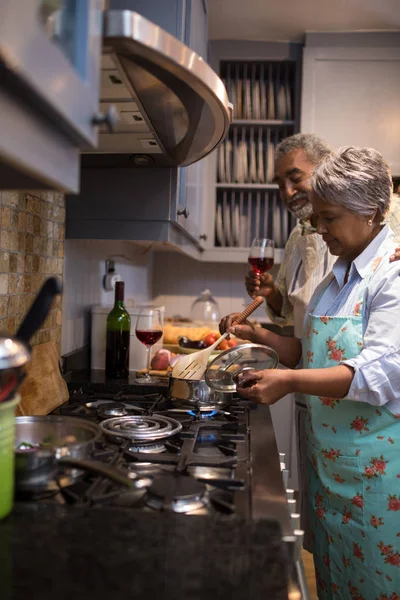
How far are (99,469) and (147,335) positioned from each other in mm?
1091

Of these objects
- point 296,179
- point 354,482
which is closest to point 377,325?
point 354,482

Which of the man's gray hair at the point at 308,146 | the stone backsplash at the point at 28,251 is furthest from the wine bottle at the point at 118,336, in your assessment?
the man's gray hair at the point at 308,146

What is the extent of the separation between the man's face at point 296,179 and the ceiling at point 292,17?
3.29 feet

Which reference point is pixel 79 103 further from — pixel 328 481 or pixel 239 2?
pixel 239 2

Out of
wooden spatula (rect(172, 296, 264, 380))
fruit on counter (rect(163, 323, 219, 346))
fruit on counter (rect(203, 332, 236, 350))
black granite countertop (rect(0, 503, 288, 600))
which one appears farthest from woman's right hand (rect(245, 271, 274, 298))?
black granite countertop (rect(0, 503, 288, 600))

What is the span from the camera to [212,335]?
8.02 feet

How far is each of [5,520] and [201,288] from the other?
300 cm

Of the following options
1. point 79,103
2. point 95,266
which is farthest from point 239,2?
point 79,103

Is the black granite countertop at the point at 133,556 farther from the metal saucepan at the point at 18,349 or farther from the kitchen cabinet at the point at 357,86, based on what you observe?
the kitchen cabinet at the point at 357,86

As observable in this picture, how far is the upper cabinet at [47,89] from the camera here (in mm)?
490

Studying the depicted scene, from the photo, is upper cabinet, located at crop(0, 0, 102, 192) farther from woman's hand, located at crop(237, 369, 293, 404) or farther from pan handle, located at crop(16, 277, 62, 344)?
woman's hand, located at crop(237, 369, 293, 404)

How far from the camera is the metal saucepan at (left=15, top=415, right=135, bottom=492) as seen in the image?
0.83 meters

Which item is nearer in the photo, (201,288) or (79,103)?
(79,103)

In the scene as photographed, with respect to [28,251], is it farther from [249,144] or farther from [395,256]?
[249,144]
